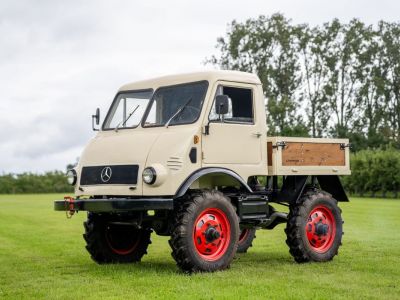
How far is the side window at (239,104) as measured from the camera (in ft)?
40.3

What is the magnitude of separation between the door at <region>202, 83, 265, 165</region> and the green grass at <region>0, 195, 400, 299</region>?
5.78 feet

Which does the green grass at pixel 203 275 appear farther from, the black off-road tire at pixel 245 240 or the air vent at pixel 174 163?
the air vent at pixel 174 163

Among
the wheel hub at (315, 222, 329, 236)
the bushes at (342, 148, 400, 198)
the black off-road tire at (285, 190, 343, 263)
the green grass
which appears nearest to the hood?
the green grass

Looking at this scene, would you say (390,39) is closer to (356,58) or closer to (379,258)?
(356,58)

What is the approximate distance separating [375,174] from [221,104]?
4402cm

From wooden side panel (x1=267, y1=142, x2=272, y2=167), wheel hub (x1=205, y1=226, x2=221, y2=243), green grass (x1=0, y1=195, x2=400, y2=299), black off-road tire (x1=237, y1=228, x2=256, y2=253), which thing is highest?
wooden side panel (x1=267, y1=142, x2=272, y2=167)

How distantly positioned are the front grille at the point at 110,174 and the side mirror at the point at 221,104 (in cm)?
148

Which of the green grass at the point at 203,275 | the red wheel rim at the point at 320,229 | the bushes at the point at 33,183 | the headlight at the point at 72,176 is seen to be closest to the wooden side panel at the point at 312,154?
the red wheel rim at the point at 320,229

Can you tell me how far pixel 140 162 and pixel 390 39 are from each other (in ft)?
206

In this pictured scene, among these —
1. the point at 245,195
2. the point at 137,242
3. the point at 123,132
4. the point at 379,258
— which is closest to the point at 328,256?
the point at 379,258

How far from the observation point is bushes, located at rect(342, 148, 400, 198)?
53062mm

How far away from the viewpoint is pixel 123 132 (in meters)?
12.7

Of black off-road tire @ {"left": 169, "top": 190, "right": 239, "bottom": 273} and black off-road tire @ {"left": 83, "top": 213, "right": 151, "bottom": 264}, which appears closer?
black off-road tire @ {"left": 169, "top": 190, "right": 239, "bottom": 273}

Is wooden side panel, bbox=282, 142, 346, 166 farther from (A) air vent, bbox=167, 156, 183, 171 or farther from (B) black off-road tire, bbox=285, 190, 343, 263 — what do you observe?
(A) air vent, bbox=167, 156, 183, 171
